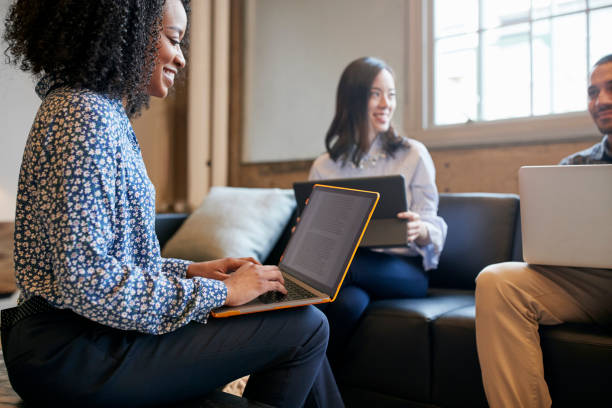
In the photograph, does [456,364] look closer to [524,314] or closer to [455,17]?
[524,314]

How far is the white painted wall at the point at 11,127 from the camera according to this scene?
2.35 metres

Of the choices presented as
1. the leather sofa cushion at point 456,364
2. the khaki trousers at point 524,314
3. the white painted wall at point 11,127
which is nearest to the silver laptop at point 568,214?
the khaki trousers at point 524,314

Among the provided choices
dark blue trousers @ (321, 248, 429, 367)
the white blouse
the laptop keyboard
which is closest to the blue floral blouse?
the laptop keyboard

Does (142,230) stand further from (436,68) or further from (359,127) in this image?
(436,68)

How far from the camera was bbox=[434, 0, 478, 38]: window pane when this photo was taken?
91.2 inches

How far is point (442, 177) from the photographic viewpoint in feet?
7.55

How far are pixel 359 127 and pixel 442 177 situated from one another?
0.55 m

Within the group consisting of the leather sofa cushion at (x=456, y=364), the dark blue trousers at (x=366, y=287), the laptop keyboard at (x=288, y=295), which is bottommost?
the leather sofa cushion at (x=456, y=364)

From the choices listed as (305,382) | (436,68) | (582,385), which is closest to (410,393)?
(582,385)

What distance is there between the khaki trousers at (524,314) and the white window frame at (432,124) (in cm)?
95

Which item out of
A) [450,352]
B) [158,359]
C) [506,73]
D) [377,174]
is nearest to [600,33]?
[506,73]

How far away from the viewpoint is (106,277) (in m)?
0.71

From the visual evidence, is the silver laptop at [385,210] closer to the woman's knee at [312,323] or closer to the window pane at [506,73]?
the woman's knee at [312,323]

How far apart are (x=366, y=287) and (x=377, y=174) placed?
1.69 ft
